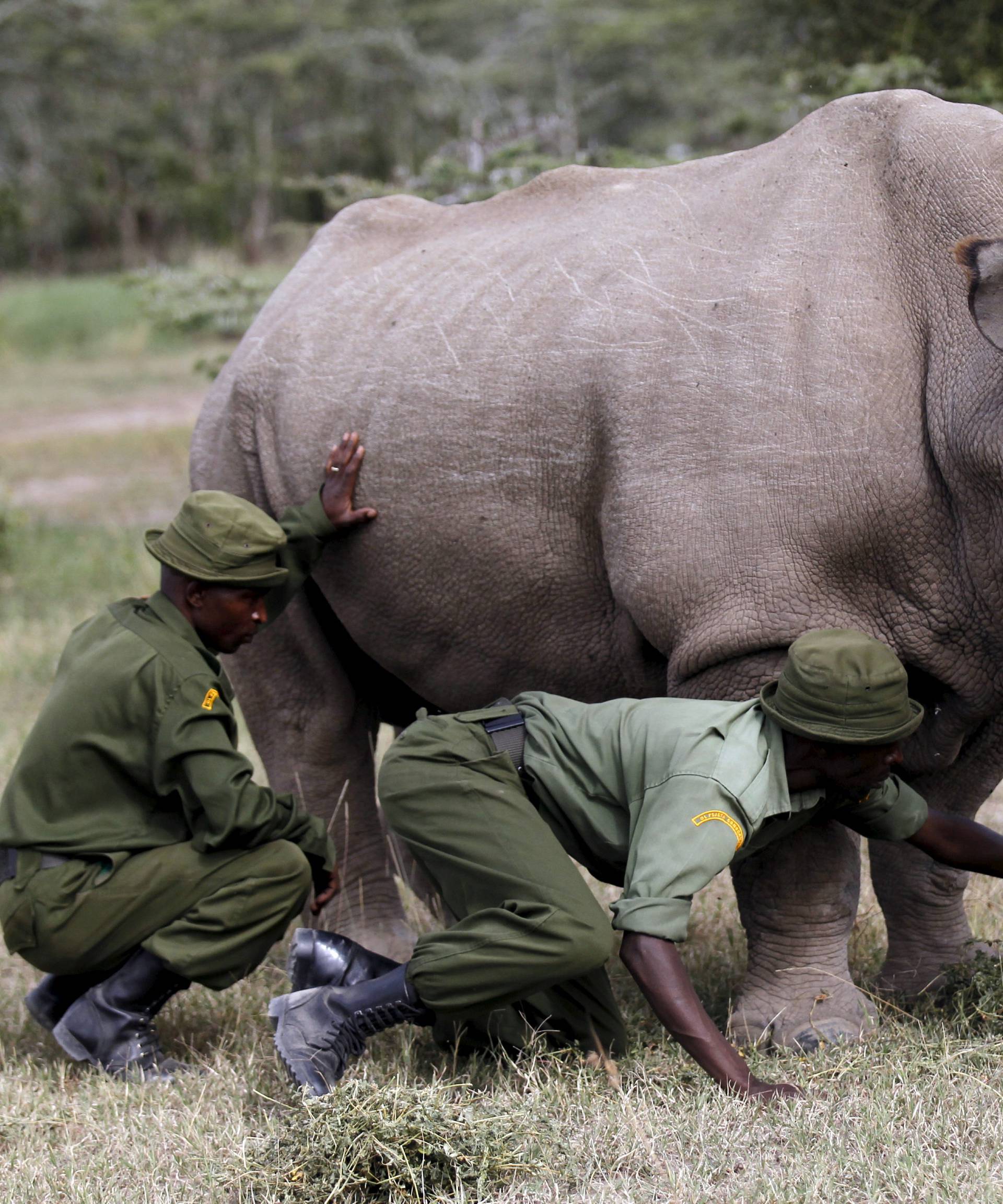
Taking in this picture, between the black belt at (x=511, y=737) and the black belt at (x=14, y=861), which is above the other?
the black belt at (x=511, y=737)

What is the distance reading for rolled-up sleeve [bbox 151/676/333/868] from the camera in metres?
4.07

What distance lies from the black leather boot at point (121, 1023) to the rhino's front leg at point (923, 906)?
80.3 inches

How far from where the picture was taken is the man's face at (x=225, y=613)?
426cm

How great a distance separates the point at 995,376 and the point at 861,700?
0.81 metres

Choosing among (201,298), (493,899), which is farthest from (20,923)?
(201,298)

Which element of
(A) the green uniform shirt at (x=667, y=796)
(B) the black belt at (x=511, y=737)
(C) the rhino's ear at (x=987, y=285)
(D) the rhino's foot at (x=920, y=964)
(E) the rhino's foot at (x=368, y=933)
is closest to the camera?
(A) the green uniform shirt at (x=667, y=796)

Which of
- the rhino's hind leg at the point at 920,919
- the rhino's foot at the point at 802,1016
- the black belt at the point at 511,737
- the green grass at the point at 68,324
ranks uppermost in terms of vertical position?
the black belt at the point at 511,737

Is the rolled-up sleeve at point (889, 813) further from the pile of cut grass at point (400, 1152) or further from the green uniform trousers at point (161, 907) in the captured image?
the green uniform trousers at point (161, 907)

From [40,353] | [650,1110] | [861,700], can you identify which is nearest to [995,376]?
[861,700]

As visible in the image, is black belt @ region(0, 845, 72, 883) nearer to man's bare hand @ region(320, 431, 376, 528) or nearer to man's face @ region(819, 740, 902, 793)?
man's bare hand @ region(320, 431, 376, 528)

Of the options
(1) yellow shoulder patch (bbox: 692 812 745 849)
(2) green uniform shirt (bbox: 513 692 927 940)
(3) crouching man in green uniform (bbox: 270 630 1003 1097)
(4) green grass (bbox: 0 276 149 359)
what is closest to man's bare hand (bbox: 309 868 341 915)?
(3) crouching man in green uniform (bbox: 270 630 1003 1097)

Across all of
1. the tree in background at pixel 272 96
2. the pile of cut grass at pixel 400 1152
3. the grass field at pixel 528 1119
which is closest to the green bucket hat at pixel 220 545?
the grass field at pixel 528 1119

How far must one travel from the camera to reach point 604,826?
3.75 meters

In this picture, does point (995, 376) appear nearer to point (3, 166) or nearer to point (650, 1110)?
point (650, 1110)
